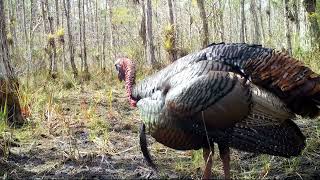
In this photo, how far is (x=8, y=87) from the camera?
17.3ft

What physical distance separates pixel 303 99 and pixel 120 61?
1753mm

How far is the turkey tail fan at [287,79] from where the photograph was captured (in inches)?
125

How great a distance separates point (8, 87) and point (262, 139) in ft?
10.7

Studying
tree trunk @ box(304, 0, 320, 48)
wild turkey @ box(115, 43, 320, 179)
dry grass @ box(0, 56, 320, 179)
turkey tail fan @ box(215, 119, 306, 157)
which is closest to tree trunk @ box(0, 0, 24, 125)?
dry grass @ box(0, 56, 320, 179)

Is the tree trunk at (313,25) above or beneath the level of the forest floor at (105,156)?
above

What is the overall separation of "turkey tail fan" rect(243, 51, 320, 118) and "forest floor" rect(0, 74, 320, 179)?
0.67 m

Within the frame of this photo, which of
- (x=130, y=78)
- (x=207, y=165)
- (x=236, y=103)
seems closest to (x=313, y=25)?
(x=130, y=78)

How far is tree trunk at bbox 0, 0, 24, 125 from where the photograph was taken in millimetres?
5215

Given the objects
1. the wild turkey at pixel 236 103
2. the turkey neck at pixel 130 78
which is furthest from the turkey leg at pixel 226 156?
the turkey neck at pixel 130 78

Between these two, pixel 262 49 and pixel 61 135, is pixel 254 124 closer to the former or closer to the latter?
pixel 262 49

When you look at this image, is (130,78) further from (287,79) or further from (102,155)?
(287,79)

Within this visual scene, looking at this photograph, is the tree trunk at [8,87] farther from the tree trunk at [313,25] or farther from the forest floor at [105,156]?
the tree trunk at [313,25]

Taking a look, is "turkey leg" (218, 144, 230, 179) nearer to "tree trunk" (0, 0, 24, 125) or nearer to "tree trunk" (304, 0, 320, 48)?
"tree trunk" (0, 0, 24, 125)

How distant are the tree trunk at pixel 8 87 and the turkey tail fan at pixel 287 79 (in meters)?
3.06
